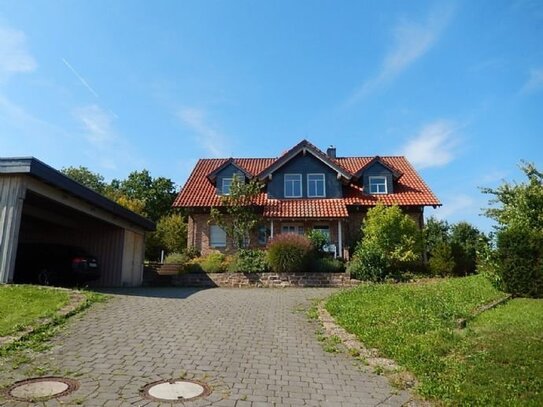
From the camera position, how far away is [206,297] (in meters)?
15.1

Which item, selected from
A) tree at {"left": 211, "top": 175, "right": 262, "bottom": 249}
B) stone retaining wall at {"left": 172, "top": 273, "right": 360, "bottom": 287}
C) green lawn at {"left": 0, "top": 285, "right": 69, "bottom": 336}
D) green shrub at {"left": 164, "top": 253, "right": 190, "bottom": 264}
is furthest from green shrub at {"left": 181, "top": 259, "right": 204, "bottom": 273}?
green lawn at {"left": 0, "top": 285, "right": 69, "bottom": 336}

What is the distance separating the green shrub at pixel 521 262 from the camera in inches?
527

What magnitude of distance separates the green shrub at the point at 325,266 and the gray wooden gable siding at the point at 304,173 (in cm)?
719

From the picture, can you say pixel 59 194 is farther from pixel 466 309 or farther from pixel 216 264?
pixel 466 309

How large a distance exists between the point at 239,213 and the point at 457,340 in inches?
754

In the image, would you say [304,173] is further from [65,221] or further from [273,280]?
[65,221]

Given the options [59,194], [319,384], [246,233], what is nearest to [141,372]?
[319,384]

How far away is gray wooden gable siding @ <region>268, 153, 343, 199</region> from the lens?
92.2 feet

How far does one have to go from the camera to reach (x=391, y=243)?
2273 centimetres

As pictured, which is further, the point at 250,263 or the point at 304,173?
the point at 304,173

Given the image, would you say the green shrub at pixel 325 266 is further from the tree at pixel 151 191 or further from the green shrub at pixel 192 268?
the tree at pixel 151 191

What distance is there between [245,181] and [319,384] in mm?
23402

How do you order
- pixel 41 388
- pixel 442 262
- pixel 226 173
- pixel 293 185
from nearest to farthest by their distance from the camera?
pixel 41 388 < pixel 442 262 < pixel 293 185 < pixel 226 173

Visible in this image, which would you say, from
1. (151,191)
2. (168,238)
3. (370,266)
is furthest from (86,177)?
(370,266)
